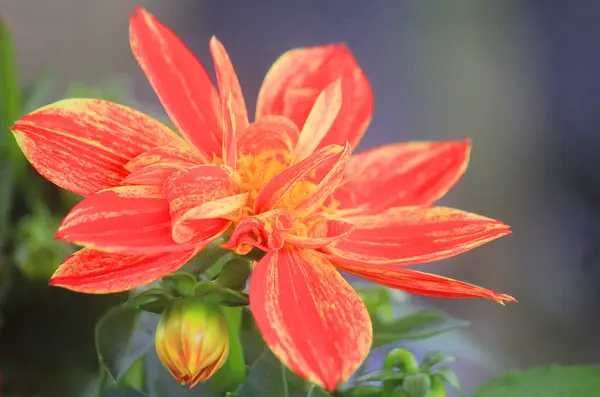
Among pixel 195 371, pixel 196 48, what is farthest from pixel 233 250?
pixel 196 48

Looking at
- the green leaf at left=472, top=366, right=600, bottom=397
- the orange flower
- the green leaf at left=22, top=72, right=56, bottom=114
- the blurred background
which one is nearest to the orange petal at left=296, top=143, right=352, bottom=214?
the orange flower

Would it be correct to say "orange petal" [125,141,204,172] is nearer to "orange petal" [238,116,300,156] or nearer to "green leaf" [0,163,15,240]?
"orange petal" [238,116,300,156]

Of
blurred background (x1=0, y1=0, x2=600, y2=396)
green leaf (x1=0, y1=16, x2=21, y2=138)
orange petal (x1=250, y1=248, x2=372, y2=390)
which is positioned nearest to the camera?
orange petal (x1=250, y1=248, x2=372, y2=390)

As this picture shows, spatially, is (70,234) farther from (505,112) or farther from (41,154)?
(505,112)

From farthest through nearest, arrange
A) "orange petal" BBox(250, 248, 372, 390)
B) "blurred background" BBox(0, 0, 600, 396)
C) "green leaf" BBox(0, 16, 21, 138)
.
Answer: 1. "blurred background" BBox(0, 0, 600, 396)
2. "green leaf" BBox(0, 16, 21, 138)
3. "orange petal" BBox(250, 248, 372, 390)

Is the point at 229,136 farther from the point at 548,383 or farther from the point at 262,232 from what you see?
the point at 548,383

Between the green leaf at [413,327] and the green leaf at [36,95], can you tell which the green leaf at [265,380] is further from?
the green leaf at [36,95]

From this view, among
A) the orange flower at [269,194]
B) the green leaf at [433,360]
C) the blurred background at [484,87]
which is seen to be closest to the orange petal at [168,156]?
the orange flower at [269,194]

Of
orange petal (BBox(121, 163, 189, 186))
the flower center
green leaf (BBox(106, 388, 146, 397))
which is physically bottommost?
green leaf (BBox(106, 388, 146, 397))
